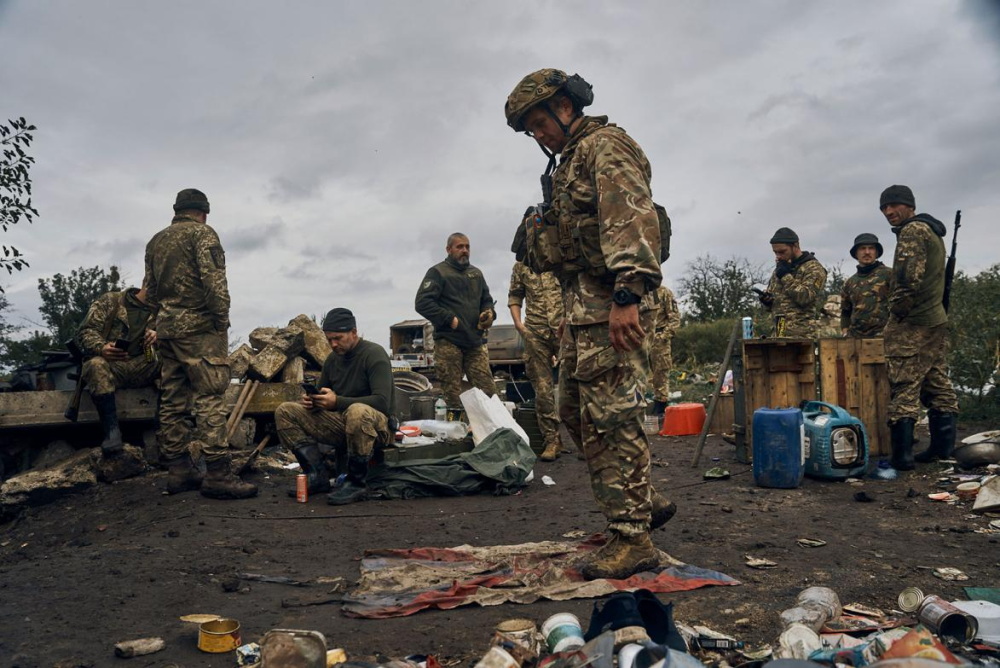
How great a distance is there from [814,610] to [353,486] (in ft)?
13.6

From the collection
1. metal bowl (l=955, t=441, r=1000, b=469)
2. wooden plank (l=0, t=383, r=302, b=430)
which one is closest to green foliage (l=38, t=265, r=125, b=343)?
wooden plank (l=0, t=383, r=302, b=430)

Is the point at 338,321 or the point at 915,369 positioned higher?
the point at 338,321

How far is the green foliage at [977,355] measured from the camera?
9.27 meters

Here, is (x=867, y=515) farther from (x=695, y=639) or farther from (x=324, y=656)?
(x=324, y=656)

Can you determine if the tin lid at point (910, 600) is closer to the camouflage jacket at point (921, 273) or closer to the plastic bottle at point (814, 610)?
the plastic bottle at point (814, 610)

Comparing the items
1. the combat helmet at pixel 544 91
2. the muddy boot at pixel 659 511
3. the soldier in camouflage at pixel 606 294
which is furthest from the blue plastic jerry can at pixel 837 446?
the combat helmet at pixel 544 91

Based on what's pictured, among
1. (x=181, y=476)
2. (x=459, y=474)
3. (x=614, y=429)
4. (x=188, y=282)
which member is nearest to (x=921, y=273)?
(x=614, y=429)

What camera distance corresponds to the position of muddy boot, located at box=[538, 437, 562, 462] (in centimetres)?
783

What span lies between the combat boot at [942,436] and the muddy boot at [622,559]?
4381 mm

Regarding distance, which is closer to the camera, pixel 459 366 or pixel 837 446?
pixel 837 446

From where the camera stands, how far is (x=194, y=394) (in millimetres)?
6176

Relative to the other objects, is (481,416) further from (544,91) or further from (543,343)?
(544,91)

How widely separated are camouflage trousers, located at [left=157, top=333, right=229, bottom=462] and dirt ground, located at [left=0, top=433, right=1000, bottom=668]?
467mm

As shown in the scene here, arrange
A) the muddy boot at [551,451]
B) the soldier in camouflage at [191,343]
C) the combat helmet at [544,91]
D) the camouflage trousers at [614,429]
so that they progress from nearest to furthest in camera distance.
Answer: the camouflage trousers at [614,429] < the combat helmet at [544,91] < the soldier in camouflage at [191,343] < the muddy boot at [551,451]
